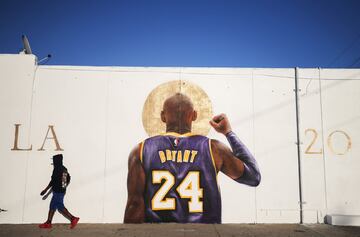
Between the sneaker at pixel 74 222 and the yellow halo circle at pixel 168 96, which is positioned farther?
the yellow halo circle at pixel 168 96

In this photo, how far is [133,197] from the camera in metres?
7.89

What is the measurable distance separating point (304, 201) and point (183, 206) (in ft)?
11.1

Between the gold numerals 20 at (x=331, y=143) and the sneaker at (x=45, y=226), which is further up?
the gold numerals 20 at (x=331, y=143)

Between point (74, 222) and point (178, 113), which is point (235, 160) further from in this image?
point (74, 222)

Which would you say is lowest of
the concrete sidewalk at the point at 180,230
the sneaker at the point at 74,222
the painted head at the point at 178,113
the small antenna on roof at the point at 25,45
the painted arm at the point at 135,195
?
the concrete sidewalk at the point at 180,230

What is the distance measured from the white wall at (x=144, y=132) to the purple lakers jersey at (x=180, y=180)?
0.37m

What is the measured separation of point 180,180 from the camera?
7.95 meters

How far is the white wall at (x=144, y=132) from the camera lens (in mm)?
7910

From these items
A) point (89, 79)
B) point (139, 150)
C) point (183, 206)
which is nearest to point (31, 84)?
point (89, 79)

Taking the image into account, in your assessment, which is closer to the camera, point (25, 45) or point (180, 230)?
point (180, 230)

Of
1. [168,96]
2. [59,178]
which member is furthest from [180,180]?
[59,178]

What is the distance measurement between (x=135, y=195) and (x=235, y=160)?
293 cm

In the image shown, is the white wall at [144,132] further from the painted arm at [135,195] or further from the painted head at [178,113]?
the painted head at [178,113]

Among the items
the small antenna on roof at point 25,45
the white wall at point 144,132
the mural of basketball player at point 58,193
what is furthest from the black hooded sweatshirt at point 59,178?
the small antenna on roof at point 25,45
